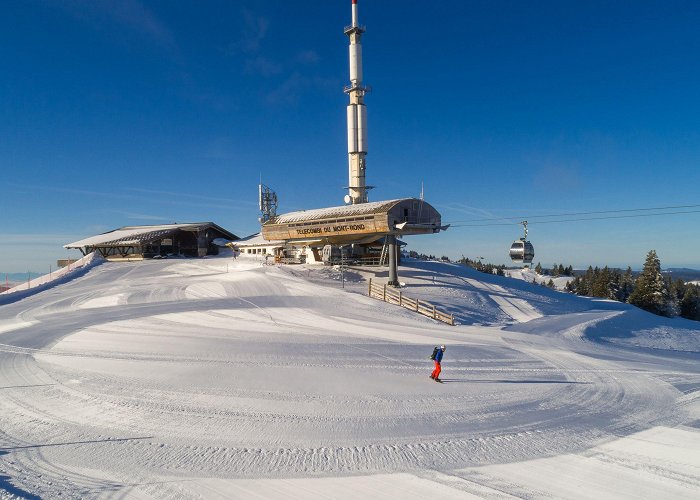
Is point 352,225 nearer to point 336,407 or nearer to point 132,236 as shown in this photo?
point 336,407

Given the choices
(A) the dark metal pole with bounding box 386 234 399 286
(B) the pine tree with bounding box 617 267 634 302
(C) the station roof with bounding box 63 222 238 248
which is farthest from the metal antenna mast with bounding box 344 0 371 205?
(B) the pine tree with bounding box 617 267 634 302

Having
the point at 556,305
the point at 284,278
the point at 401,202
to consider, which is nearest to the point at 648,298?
the point at 556,305

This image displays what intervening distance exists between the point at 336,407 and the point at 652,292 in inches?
2098

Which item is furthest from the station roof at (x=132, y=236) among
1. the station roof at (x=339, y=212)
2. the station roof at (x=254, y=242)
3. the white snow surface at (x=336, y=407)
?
the white snow surface at (x=336, y=407)

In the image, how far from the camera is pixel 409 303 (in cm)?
2695

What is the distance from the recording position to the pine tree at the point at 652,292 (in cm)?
4947

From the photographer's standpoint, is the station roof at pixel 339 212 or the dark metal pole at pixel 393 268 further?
the station roof at pixel 339 212

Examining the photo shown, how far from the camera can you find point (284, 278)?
34531 millimetres

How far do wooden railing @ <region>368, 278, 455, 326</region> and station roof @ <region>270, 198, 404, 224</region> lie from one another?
6.23m

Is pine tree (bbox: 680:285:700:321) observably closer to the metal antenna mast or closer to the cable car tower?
the cable car tower

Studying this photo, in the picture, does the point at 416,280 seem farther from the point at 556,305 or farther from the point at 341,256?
the point at 556,305

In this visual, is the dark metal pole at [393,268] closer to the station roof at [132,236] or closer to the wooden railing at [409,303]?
the wooden railing at [409,303]

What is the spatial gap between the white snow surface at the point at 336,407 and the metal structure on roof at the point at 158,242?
97.9ft

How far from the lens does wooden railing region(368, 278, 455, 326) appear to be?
24.9 metres
